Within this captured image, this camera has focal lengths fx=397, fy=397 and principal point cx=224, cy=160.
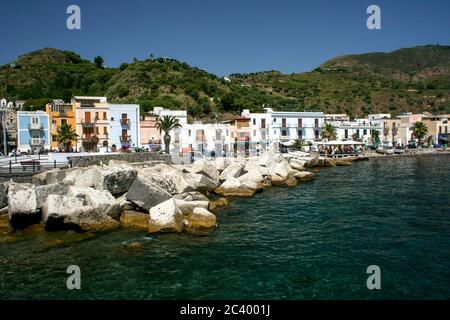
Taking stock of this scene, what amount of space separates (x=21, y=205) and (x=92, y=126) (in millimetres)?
34610

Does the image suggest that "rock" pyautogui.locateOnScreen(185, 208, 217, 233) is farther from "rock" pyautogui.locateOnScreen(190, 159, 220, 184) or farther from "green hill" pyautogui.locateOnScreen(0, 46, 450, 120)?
"green hill" pyautogui.locateOnScreen(0, 46, 450, 120)

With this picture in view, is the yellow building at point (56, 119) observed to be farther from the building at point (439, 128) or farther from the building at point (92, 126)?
the building at point (439, 128)

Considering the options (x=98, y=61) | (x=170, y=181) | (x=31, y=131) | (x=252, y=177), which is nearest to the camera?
(x=170, y=181)

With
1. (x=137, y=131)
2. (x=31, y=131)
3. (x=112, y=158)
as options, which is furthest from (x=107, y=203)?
(x=31, y=131)

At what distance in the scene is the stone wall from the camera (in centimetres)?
2828

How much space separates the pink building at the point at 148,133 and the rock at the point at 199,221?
3729cm

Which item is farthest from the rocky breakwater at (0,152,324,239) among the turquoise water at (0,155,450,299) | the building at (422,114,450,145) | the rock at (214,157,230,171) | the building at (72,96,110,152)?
the building at (422,114,450,145)

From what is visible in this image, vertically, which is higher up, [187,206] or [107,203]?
[107,203]

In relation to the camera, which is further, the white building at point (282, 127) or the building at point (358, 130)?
the building at point (358, 130)

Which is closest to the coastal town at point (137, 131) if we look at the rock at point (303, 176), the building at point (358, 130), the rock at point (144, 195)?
the building at point (358, 130)

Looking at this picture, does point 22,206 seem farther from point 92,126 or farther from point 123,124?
point 123,124

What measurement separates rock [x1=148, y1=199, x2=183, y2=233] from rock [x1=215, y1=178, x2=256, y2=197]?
9909 millimetres

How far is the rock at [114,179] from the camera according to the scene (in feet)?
68.7

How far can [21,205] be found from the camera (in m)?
18.9
